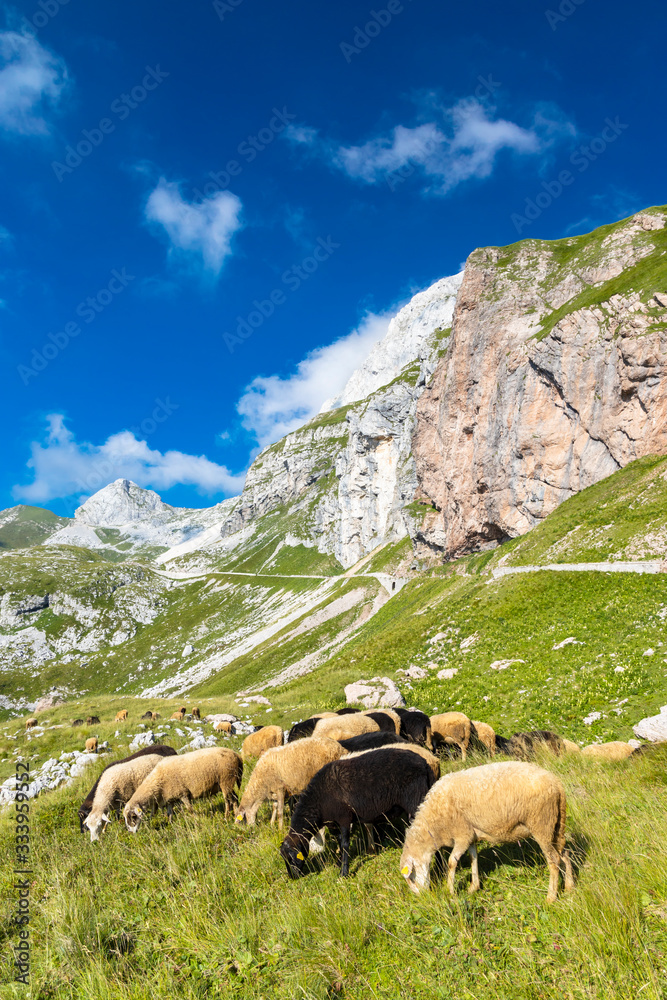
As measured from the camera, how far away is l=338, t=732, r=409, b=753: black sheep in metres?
9.53

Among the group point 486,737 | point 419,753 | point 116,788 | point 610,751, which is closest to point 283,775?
point 419,753

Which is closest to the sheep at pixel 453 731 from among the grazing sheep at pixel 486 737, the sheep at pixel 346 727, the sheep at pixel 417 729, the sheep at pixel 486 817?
the grazing sheep at pixel 486 737

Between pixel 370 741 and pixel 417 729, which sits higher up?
pixel 370 741

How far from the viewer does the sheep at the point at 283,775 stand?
31.0 feet

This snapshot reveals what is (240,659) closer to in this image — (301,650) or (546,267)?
(301,650)

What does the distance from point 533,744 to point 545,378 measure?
5874 cm

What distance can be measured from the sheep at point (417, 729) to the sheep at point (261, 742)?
14.7 ft

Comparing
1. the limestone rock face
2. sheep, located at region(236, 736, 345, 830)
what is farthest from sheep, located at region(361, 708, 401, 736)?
the limestone rock face

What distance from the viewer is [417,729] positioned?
44.3ft

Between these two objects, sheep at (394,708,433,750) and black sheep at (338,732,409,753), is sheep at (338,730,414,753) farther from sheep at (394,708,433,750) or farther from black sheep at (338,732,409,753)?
sheep at (394,708,433,750)

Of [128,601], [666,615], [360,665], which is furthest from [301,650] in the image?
[128,601]

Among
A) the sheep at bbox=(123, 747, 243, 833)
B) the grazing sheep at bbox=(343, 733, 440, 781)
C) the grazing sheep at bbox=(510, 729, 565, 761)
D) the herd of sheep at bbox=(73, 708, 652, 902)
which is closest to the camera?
the herd of sheep at bbox=(73, 708, 652, 902)

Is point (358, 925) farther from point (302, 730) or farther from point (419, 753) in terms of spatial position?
point (302, 730)

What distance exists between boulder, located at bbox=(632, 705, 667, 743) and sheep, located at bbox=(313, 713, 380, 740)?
7.04 m
